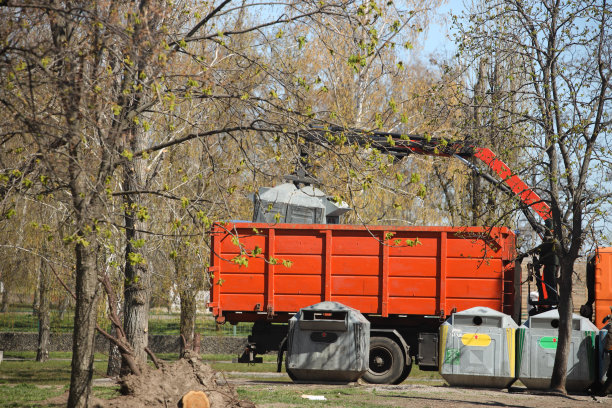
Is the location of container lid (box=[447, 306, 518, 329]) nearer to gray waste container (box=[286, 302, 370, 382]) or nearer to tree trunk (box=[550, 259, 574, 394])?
tree trunk (box=[550, 259, 574, 394])

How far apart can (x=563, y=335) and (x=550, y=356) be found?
0.63 metres

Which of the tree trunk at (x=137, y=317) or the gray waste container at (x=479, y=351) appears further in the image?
the gray waste container at (x=479, y=351)

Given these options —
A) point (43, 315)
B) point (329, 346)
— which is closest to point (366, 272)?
point (329, 346)

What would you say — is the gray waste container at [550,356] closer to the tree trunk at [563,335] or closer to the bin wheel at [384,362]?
the tree trunk at [563,335]

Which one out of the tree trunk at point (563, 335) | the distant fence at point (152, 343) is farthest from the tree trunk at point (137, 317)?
the distant fence at point (152, 343)

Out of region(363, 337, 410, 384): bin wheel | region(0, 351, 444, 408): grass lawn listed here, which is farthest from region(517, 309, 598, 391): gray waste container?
region(0, 351, 444, 408): grass lawn

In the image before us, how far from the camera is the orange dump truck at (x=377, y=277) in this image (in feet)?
49.5

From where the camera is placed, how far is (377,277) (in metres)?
15.3

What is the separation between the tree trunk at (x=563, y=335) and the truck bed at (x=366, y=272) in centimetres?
143

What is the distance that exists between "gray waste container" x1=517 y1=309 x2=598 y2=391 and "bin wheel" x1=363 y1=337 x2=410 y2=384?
229cm

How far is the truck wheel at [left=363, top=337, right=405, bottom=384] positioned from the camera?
1495 cm

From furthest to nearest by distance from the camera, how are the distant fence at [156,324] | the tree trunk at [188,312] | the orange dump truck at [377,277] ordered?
the distant fence at [156,324], the tree trunk at [188,312], the orange dump truck at [377,277]

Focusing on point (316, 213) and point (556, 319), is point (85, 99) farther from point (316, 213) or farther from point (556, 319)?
point (556, 319)

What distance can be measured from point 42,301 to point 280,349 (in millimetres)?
9773
